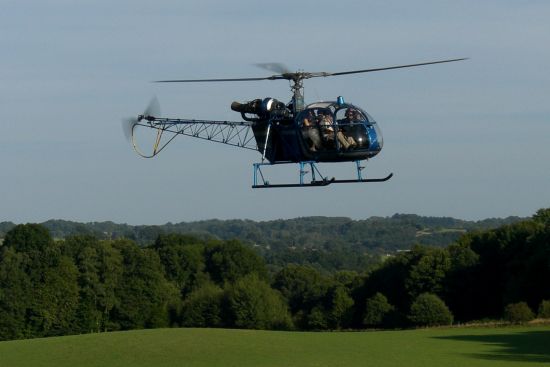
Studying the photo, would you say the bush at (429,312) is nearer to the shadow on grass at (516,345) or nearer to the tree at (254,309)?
the tree at (254,309)

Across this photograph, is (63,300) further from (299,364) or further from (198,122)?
(198,122)

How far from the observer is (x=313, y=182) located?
32.8 m

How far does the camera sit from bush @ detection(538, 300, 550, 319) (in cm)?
8139

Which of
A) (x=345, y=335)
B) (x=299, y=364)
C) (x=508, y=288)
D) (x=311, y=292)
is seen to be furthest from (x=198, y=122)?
(x=311, y=292)

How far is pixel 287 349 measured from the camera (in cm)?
6544

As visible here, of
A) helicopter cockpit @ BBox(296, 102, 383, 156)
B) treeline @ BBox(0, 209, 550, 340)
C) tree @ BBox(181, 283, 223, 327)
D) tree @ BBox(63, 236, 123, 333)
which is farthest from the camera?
tree @ BBox(63, 236, 123, 333)

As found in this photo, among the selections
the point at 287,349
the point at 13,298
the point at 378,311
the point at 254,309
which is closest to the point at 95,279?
the point at 13,298

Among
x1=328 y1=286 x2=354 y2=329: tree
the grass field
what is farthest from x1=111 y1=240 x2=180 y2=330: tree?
the grass field

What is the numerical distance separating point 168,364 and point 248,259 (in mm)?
71329

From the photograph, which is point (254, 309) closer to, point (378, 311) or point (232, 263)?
point (378, 311)

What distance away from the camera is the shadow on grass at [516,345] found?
195 feet

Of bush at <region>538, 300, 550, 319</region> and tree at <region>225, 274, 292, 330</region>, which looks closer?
bush at <region>538, 300, 550, 319</region>

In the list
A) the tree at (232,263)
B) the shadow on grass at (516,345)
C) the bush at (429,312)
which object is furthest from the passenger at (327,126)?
the tree at (232,263)

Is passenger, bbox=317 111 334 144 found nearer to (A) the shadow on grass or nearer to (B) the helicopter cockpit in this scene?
(B) the helicopter cockpit
